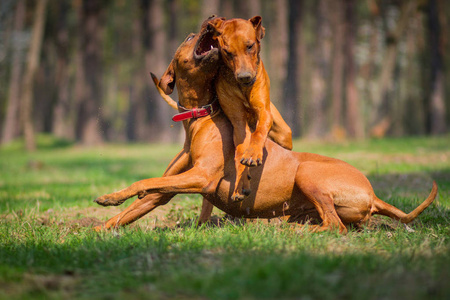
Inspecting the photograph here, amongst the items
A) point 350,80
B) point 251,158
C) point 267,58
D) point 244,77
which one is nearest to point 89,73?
point 350,80

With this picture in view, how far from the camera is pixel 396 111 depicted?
3266 cm

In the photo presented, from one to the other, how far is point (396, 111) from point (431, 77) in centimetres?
1139

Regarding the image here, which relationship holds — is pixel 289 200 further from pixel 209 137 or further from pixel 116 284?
pixel 116 284

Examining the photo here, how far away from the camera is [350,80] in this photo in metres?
19.9

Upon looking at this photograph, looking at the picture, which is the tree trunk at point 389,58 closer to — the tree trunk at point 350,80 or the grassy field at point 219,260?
the tree trunk at point 350,80

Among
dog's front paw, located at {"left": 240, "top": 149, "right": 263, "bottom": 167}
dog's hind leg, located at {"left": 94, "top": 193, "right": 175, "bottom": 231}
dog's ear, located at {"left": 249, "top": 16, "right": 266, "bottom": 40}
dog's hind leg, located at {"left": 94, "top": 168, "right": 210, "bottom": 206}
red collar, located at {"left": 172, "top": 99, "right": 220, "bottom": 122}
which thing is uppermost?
dog's ear, located at {"left": 249, "top": 16, "right": 266, "bottom": 40}

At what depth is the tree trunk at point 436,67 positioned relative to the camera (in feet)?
69.1

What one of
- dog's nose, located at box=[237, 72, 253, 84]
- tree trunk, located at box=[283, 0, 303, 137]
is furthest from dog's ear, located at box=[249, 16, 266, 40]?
tree trunk, located at box=[283, 0, 303, 137]

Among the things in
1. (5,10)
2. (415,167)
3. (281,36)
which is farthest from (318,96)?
(5,10)

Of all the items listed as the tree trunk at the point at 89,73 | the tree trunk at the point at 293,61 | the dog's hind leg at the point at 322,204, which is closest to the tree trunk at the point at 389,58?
the tree trunk at the point at 293,61

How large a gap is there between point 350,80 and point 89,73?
1209 centimetres

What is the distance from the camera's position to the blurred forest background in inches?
811

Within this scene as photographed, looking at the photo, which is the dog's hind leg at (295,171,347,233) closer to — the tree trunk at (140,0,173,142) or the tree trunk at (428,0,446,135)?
the tree trunk at (428,0,446,135)

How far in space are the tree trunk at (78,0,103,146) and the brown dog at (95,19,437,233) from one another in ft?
58.3
